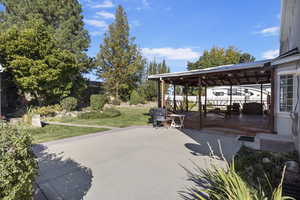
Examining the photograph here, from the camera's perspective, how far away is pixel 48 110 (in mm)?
11562

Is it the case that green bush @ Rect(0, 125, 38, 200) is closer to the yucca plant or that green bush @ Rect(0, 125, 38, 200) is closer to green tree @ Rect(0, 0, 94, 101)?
the yucca plant

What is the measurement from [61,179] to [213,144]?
4624 mm

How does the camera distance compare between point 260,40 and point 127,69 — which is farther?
point 260,40

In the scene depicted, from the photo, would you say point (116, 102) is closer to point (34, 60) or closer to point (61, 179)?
point (34, 60)

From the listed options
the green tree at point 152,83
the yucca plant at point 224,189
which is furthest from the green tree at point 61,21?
the yucca plant at point 224,189

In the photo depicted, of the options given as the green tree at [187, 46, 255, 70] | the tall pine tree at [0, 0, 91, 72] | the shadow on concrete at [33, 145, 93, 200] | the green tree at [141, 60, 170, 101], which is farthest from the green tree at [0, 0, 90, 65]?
the green tree at [187, 46, 255, 70]

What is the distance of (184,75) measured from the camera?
8.09 metres

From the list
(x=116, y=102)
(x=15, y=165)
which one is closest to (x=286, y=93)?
(x=15, y=165)

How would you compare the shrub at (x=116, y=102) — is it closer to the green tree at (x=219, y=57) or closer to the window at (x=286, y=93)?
the window at (x=286, y=93)

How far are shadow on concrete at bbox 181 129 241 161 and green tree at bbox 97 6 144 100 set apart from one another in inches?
586

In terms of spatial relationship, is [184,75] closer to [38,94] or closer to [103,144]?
[103,144]

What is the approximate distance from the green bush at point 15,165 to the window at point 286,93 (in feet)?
22.2

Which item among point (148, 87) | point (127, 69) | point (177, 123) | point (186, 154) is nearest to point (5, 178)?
point (186, 154)

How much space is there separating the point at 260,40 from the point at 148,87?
1778cm
